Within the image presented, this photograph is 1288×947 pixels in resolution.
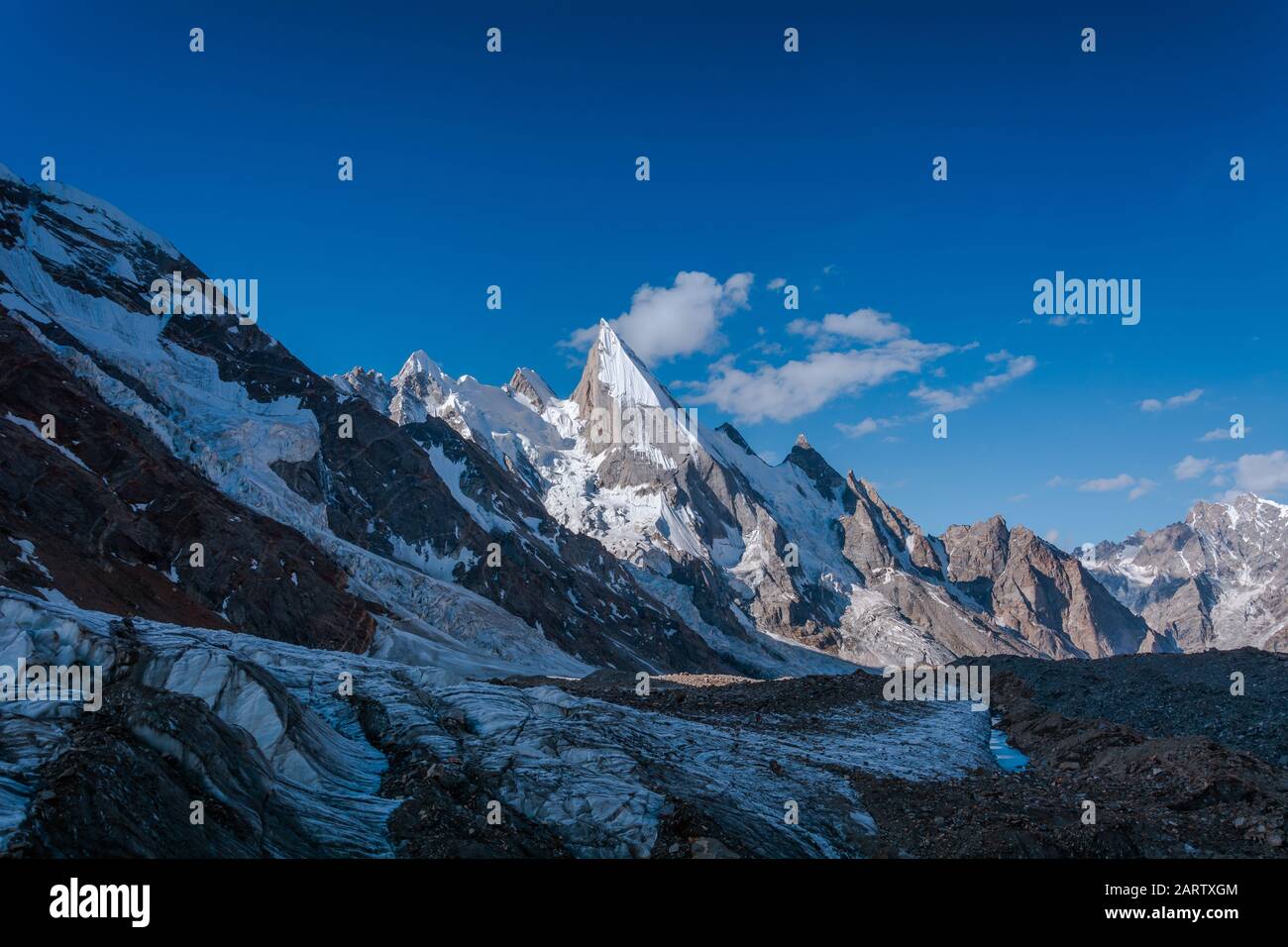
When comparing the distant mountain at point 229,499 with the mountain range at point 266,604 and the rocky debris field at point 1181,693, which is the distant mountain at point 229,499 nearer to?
the mountain range at point 266,604

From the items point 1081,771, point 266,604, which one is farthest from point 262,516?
point 1081,771

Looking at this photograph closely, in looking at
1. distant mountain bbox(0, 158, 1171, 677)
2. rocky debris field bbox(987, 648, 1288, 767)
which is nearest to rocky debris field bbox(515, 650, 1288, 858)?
rocky debris field bbox(987, 648, 1288, 767)

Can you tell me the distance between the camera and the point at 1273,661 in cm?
4334

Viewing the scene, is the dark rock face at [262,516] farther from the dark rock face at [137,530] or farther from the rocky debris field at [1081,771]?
the rocky debris field at [1081,771]

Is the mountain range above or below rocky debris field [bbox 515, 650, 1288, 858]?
above

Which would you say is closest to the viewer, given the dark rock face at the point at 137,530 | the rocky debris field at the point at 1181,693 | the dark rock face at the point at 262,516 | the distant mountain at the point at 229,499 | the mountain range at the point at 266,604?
the mountain range at the point at 266,604

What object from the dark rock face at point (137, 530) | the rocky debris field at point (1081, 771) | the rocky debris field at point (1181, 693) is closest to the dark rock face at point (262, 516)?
the dark rock face at point (137, 530)

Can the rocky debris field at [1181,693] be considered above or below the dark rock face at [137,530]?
below

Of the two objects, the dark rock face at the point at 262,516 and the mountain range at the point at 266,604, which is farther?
the dark rock face at the point at 262,516

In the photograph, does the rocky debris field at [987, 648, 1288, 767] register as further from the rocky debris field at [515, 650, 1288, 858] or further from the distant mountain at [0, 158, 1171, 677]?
the distant mountain at [0, 158, 1171, 677]

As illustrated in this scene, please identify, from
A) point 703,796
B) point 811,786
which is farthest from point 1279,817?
point 703,796

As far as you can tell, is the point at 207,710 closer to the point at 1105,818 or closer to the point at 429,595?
A: the point at 1105,818

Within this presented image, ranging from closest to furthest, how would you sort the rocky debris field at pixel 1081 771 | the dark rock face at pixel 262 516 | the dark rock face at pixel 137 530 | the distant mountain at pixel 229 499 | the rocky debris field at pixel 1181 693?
the rocky debris field at pixel 1081 771 → the rocky debris field at pixel 1181 693 → the dark rock face at pixel 137 530 → the distant mountain at pixel 229 499 → the dark rock face at pixel 262 516
